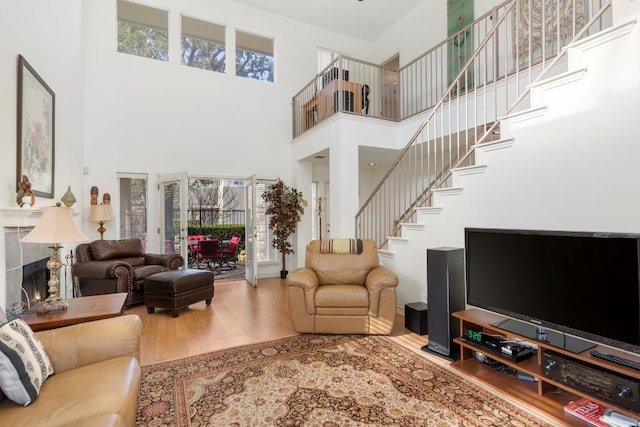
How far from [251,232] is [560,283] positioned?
4741 millimetres

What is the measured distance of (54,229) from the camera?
2.17 meters

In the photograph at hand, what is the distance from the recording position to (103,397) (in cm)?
139

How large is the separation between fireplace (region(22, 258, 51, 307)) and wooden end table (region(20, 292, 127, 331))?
62 centimetres

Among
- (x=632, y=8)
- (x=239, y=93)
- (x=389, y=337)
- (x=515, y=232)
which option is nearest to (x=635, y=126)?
(x=632, y=8)

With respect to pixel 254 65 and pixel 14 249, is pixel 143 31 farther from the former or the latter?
pixel 14 249

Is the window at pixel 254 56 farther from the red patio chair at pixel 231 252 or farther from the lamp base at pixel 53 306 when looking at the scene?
the lamp base at pixel 53 306

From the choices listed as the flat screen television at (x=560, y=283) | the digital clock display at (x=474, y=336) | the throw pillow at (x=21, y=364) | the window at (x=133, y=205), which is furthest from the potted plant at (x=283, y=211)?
the throw pillow at (x=21, y=364)

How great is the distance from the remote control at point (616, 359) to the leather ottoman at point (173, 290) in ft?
12.7

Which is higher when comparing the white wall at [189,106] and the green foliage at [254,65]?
the green foliage at [254,65]

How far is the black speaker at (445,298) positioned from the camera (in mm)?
2748

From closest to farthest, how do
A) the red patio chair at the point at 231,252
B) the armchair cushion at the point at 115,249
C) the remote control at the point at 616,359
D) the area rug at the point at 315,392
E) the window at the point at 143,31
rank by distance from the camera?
the remote control at the point at 616,359, the area rug at the point at 315,392, the armchair cushion at the point at 115,249, the window at the point at 143,31, the red patio chair at the point at 231,252

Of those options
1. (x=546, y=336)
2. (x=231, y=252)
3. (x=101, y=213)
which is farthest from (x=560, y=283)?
(x=231, y=252)

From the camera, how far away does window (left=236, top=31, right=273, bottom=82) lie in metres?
6.46

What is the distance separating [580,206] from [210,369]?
3.04m
